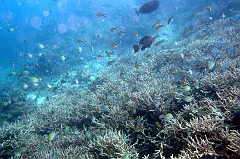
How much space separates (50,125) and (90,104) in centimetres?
177

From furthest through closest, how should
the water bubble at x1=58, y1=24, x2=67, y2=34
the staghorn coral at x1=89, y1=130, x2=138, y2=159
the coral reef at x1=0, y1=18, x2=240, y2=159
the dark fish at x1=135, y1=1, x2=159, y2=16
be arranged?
the water bubble at x1=58, y1=24, x2=67, y2=34 → the dark fish at x1=135, y1=1, x2=159, y2=16 → the staghorn coral at x1=89, y1=130, x2=138, y2=159 → the coral reef at x1=0, y1=18, x2=240, y2=159

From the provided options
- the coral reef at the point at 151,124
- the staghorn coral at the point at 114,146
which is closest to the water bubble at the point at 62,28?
the coral reef at the point at 151,124

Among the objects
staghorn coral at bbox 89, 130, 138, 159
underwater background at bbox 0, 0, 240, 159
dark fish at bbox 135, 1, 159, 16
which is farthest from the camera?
dark fish at bbox 135, 1, 159, 16

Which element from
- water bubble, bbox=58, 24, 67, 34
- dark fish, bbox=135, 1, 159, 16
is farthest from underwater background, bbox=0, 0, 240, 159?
water bubble, bbox=58, 24, 67, 34

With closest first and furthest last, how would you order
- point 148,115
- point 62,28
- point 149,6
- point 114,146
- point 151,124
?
point 114,146 < point 151,124 < point 148,115 < point 149,6 < point 62,28

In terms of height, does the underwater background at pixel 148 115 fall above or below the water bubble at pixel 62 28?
below

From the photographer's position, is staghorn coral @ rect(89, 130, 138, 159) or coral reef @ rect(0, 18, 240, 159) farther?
staghorn coral @ rect(89, 130, 138, 159)

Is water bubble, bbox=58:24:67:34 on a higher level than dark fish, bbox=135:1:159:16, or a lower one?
higher

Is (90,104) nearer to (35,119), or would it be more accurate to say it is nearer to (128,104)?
(128,104)

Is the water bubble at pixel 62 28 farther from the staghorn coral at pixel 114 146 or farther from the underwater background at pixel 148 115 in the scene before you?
the staghorn coral at pixel 114 146

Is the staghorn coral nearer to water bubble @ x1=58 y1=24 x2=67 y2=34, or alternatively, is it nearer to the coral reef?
the coral reef

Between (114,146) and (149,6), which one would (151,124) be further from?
(149,6)

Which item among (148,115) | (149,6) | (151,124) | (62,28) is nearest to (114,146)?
(151,124)

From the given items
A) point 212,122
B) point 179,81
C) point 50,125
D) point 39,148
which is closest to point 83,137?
point 39,148
